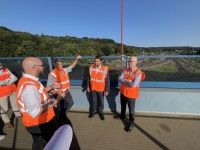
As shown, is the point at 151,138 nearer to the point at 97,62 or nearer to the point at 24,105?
the point at 97,62

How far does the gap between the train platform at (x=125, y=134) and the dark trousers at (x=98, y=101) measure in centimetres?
24

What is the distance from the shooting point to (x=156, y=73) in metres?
4.14

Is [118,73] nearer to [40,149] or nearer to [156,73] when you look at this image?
[156,73]

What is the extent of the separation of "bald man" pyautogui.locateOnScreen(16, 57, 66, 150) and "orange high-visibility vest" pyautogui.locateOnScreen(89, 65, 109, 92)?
1.64 m

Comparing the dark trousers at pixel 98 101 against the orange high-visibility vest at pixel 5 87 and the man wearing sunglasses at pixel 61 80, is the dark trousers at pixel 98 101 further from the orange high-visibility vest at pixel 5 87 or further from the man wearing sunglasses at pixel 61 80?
the orange high-visibility vest at pixel 5 87

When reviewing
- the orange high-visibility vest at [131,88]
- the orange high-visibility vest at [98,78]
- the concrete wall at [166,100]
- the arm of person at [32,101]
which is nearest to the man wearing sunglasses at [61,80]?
the orange high-visibility vest at [98,78]

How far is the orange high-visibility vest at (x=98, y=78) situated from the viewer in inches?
144

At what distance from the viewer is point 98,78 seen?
3666 mm

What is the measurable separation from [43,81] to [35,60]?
3.08 meters

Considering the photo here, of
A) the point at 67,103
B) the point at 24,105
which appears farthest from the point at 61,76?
the point at 24,105

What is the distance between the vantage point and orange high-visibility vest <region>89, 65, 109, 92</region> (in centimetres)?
365

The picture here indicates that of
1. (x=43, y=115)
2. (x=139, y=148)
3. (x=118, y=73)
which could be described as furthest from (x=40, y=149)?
(x=118, y=73)

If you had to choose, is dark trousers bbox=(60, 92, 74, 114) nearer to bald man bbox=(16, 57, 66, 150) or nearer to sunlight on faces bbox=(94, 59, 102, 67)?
sunlight on faces bbox=(94, 59, 102, 67)

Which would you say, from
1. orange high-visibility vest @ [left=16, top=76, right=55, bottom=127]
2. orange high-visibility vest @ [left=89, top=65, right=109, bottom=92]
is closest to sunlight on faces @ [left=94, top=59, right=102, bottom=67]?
orange high-visibility vest @ [left=89, top=65, right=109, bottom=92]
